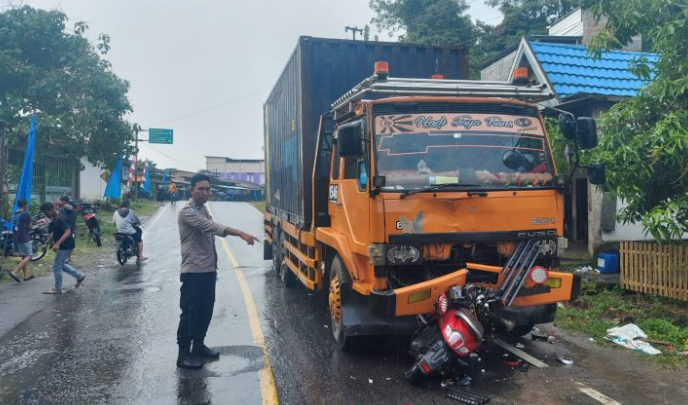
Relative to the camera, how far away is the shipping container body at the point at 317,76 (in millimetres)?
7324

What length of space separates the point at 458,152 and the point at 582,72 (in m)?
9.40

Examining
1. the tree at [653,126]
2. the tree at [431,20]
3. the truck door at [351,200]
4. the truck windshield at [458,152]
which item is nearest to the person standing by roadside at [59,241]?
the truck door at [351,200]

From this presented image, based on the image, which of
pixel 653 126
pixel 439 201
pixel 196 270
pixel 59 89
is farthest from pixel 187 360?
pixel 59 89

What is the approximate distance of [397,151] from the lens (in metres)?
5.33

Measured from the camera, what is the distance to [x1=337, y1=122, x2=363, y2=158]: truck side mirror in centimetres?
523

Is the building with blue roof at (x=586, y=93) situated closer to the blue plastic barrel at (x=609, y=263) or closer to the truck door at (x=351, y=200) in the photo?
the blue plastic barrel at (x=609, y=263)

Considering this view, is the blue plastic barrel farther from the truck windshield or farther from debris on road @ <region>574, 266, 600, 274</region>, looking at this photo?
the truck windshield

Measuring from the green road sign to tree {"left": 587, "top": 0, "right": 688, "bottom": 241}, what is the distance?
38350 mm

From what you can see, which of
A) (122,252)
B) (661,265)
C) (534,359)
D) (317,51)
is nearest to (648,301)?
(661,265)

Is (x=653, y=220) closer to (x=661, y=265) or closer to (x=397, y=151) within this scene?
(x=661, y=265)

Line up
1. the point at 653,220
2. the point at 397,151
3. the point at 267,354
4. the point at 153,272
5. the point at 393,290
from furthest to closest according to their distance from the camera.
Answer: the point at 153,272, the point at 653,220, the point at 267,354, the point at 397,151, the point at 393,290

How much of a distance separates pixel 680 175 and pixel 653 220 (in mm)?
1170

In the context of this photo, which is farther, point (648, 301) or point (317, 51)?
point (648, 301)

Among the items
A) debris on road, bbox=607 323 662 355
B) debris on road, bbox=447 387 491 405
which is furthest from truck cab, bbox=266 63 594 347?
debris on road, bbox=607 323 662 355
